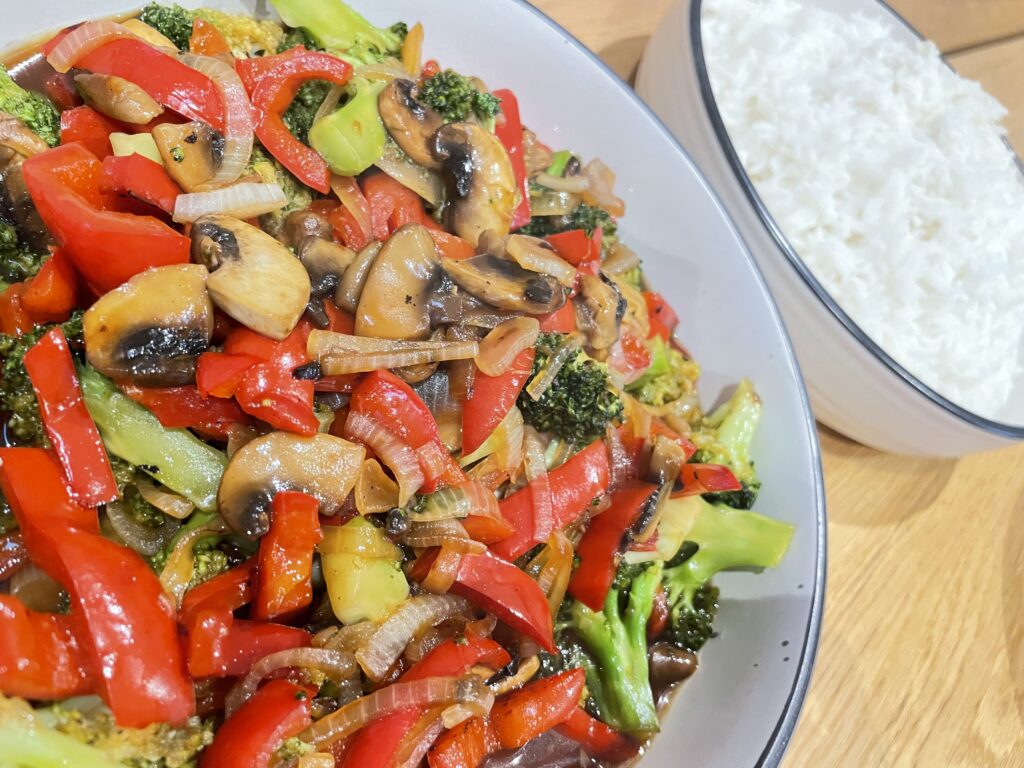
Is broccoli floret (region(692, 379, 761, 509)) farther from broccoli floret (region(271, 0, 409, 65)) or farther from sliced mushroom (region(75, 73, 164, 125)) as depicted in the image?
sliced mushroom (region(75, 73, 164, 125))

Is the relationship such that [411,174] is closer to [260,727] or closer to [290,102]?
[290,102]

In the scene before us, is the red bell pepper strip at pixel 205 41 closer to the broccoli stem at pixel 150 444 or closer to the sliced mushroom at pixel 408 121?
the sliced mushroom at pixel 408 121

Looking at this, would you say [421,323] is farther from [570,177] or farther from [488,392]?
[570,177]

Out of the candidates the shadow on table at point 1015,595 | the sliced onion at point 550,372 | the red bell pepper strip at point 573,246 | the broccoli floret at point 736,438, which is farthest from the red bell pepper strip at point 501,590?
the shadow on table at point 1015,595

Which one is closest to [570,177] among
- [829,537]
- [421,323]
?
[421,323]

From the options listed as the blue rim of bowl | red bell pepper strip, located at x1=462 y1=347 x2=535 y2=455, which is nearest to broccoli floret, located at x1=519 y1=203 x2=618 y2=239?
the blue rim of bowl

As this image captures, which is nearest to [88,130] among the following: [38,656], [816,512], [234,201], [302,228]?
[234,201]
